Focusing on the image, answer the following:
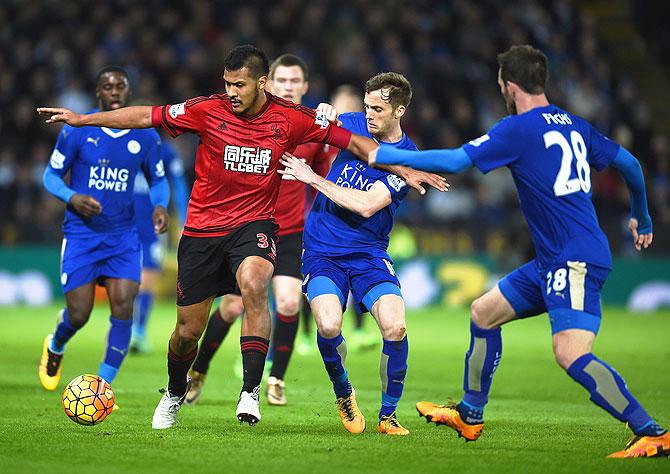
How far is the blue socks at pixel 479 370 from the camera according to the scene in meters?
7.23

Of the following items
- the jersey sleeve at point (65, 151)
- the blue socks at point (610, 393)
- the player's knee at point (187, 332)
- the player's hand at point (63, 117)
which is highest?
the player's hand at point (63, 117)

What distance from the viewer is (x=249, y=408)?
723cm

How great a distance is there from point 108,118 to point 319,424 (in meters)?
2.62

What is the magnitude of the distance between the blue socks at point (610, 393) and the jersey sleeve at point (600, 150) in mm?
1200

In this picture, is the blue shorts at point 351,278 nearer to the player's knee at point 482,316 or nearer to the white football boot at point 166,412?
the player's knee at point 482,316

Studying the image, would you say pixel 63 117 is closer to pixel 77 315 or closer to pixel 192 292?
pixel 192 292

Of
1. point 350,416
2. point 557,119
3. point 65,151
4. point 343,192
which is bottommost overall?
point 350,416

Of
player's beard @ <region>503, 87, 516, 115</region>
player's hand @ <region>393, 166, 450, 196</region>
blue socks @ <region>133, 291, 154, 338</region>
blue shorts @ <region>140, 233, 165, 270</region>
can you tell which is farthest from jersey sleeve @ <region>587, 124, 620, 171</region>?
blue socks @ <region>133, 291, 154, 338</region>

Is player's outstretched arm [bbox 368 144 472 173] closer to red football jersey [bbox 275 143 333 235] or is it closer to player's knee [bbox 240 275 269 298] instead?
player's knee [bbox 240 275 269 298]

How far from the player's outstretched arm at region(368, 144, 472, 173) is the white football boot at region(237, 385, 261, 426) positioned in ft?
5.66

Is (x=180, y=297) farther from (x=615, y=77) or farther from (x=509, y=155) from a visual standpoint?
(x=615, y=77)

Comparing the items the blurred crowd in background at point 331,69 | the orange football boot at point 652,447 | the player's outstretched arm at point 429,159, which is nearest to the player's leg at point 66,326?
the player's outstretched arm at point 429,159

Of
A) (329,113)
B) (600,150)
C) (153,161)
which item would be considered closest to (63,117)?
(329,113)

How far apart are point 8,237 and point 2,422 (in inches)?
463
